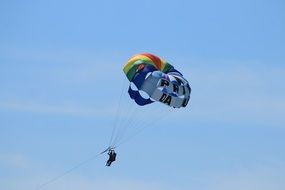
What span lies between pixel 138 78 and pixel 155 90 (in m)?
1.44

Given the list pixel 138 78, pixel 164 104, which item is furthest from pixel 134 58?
pixel 164 104

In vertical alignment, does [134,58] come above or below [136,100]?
above

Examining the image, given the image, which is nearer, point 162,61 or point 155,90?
point 155,90

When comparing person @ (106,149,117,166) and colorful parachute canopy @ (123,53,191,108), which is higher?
colorful parachute canopy @ (123,53,191,108)

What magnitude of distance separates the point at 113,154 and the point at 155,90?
16.5 ft

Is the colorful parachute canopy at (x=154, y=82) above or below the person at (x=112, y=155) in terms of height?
above

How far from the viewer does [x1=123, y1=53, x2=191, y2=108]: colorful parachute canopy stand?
31781 mm

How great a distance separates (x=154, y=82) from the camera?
104ft

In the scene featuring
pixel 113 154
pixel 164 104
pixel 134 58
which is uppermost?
pixel 134 58

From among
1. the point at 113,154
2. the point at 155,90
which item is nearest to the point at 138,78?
the point at 155,90

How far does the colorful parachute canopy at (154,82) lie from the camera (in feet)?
104

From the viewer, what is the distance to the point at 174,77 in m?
32.7

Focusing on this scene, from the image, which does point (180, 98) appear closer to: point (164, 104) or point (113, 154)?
point (164, 104)

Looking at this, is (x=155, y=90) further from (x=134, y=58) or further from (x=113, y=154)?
(x=113, y=154)
